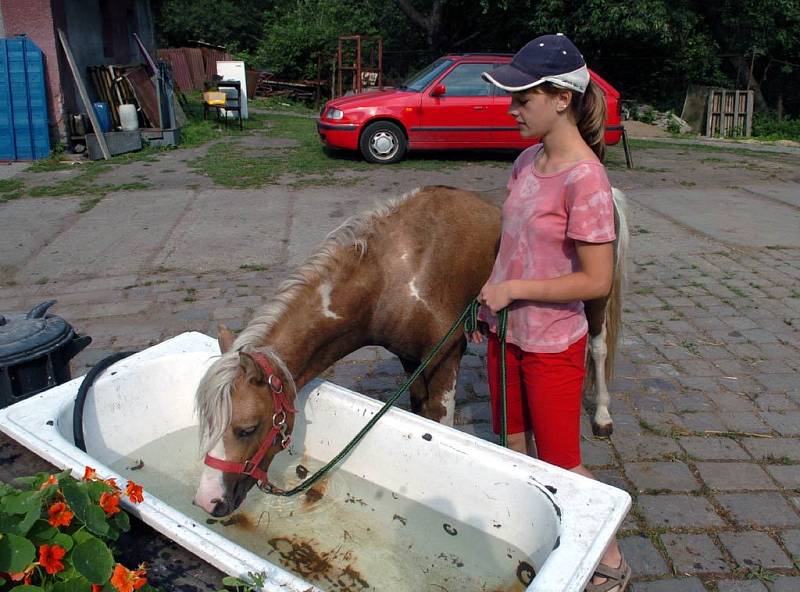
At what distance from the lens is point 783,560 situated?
280 centimetres

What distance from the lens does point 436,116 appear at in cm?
1166

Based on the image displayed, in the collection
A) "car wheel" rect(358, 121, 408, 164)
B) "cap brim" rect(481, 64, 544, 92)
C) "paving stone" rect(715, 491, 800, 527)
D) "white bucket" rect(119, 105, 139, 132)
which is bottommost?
"paving stone" rect(715, 491, 800, 527)

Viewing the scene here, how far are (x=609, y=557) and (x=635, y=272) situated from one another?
469 cm

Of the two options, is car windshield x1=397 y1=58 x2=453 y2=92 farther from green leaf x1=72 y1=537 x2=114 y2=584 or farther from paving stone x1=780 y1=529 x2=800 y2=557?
green leaf x1=72 y1=537 x2=114 y2=584

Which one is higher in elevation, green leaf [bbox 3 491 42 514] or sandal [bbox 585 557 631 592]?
green leaf [bbox 3 491 42 514]

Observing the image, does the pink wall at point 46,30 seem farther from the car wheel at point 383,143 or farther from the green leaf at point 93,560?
the green leaf at point 93,560

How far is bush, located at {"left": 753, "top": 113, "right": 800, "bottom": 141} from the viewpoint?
58.5 feet

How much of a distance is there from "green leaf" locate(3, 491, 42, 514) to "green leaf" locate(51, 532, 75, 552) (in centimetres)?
9

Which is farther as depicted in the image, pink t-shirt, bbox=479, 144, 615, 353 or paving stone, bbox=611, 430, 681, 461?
paving stone, bbox=611, 430, 681, 461

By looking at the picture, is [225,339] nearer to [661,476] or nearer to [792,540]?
[661,476]

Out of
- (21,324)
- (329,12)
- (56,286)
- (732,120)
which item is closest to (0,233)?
(56,286)

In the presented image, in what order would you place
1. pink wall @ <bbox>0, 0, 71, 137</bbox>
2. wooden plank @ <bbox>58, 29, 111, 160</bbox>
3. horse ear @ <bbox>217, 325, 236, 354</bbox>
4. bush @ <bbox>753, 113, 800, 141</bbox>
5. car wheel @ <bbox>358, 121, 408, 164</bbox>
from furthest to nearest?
bush @ <bbox>753, 113, 800, 141</bbox>, wooden plank @ <bbox>58, 29, 111, 160</bbox>, pink wall @ <bbox>0, 0, 71, 137</bbox>, car wheel @ <bbox>358, 121, 408, 164</bbox>, horse ear @ <bbox>217, 325, 236, 354</bbox>

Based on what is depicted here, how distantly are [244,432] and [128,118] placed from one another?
12445 millimetres

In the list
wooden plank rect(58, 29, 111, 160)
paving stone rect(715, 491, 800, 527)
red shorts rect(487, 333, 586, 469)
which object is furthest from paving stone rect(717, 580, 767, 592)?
wooden plank rect(58, 29, 111, 160)
